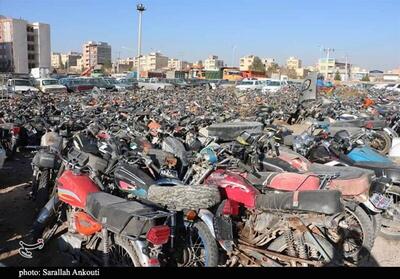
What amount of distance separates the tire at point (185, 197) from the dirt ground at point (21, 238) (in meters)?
1.16

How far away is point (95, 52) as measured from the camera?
118438 mm

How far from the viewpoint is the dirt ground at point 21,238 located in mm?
3994

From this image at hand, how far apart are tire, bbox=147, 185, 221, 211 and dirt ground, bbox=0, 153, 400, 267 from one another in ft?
3.82

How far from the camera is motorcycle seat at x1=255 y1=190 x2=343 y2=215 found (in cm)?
343

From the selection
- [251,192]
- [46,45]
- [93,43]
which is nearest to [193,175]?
[251,192]

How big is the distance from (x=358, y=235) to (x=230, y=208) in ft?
4.58

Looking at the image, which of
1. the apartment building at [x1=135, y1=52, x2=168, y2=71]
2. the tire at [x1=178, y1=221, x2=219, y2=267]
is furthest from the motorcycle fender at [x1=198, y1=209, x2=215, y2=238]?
the apartment building at [x1=135, y1=52, x2=168, y2=71]

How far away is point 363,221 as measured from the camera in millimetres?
4031

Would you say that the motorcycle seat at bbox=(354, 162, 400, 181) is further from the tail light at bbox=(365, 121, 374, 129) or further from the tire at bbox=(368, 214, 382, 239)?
the tail light at bbox=(365, 121, 374, 129)

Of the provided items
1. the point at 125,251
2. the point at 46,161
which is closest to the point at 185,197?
the point at 125,251

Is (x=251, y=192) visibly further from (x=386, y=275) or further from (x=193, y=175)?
(x=386, y=275)

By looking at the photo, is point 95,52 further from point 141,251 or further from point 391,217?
point 141,251

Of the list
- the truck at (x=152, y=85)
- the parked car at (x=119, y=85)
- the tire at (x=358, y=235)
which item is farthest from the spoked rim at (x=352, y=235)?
the truck at (x=152, y=85)

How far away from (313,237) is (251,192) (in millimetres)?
765
